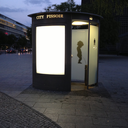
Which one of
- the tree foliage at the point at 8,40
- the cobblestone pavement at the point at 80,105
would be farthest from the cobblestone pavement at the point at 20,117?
the tree foliage at the point at 8,40

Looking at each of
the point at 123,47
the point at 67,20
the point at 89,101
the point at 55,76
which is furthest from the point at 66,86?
the point at 123,47

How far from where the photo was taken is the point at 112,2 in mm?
6031

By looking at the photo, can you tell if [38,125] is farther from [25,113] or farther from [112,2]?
[112,2]

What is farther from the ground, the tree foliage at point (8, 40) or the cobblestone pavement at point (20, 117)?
the tree foliage at point (8, 40)

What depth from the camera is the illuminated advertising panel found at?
265 inches

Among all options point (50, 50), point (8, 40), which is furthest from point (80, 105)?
point (8, 40)

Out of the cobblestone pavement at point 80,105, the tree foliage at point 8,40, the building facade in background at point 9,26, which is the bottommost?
the cobblestone pavement at point 80,105

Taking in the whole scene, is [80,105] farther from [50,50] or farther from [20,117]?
[50,50]

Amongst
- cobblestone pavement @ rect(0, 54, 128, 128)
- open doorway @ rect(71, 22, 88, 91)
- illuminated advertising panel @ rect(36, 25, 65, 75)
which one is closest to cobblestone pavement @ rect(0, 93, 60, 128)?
cobblestone pavement @ rect(0, 54, 128, 128)

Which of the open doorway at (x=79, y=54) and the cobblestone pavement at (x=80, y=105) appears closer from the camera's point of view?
the cobblestone pavement at (x=80, y=105)

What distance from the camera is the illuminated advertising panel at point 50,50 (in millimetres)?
6719

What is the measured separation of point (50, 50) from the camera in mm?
6891

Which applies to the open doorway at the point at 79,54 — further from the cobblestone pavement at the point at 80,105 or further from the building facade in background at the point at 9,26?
the building facade in background at the point at 9,26

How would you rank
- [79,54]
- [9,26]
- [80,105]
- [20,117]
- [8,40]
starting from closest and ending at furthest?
[20,117] < [80,105] < [79,54] < [8,40] < [9,26]
